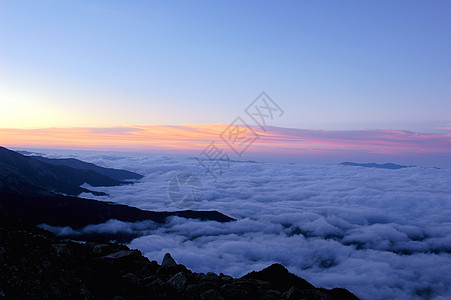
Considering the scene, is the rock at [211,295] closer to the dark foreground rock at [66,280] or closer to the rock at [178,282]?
the dark foreground rock at [66,280]

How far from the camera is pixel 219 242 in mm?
197125

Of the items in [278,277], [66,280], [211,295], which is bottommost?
[278,277]

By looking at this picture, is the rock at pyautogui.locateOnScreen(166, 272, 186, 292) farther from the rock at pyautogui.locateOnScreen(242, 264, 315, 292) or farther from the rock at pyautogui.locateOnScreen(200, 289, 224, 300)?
the rock at pyautogui.locateOnScreen(242, 264, 315, 292)

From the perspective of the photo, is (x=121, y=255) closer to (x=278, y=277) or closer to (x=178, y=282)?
(x=178, y=282)

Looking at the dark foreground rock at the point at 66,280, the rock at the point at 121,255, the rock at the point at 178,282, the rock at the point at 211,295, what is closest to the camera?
the dark foreground rock at the point at 66,280

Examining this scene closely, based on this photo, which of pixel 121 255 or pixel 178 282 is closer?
pixel 178 282

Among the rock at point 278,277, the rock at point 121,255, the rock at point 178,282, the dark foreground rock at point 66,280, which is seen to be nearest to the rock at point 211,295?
the dark foreground rock at point 66,280

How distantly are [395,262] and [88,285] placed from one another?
226024 mm

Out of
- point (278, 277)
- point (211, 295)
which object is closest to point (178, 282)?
point (211, 295)

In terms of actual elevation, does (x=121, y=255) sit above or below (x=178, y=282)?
below

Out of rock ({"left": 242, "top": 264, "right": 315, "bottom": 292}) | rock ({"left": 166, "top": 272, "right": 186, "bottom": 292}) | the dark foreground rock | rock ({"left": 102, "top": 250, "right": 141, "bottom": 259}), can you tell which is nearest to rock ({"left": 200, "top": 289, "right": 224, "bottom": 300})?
the dark foreground rock

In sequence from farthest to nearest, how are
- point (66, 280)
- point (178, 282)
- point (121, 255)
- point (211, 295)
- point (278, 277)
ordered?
1. point (278, 277)
2. point (121, 255)
3. point (178, 282)
4. point (211, 295)
5. point (66, 280)

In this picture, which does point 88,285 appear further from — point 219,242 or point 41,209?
point 41,209

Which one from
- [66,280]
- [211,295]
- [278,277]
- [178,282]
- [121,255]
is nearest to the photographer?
[66,280]
